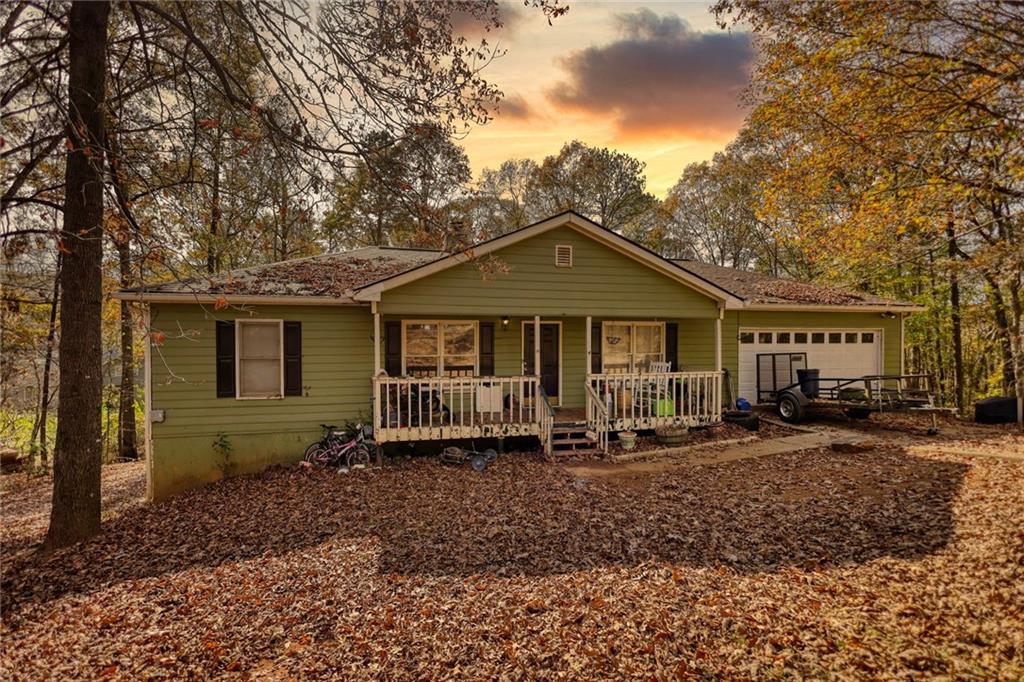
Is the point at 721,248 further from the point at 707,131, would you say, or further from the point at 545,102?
the point at 545,102

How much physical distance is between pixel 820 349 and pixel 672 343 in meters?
4.84

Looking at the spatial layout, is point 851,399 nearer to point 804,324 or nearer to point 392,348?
point 804,324

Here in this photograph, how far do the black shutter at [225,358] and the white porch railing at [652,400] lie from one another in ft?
23.9

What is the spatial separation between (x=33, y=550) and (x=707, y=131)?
43.8 ft

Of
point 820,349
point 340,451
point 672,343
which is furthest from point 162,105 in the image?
point 820,349

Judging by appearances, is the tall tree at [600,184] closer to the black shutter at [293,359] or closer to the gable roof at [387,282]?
the gable roof at [387,282]

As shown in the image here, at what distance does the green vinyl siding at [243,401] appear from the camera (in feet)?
29.2

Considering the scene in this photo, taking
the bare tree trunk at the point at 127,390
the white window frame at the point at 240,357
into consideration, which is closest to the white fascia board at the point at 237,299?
the white window frame at the point at 240,357

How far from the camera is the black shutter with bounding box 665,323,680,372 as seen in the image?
40.5 ft

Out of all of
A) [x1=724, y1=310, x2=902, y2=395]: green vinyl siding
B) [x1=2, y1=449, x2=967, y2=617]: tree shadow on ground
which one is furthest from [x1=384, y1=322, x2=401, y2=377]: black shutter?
[x1=724, y1=310, x2=902, y2=395]: green vinyl siding

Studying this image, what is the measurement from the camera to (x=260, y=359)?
9.45 meters

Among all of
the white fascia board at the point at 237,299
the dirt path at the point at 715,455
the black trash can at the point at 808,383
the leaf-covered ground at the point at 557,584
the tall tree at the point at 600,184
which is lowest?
the leaf-covered ground at the point at 557,584

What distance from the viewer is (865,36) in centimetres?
577

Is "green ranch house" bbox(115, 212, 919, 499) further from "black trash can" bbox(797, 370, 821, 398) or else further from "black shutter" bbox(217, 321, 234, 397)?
"black trash can" bbox(797, 370, 821, 398)
